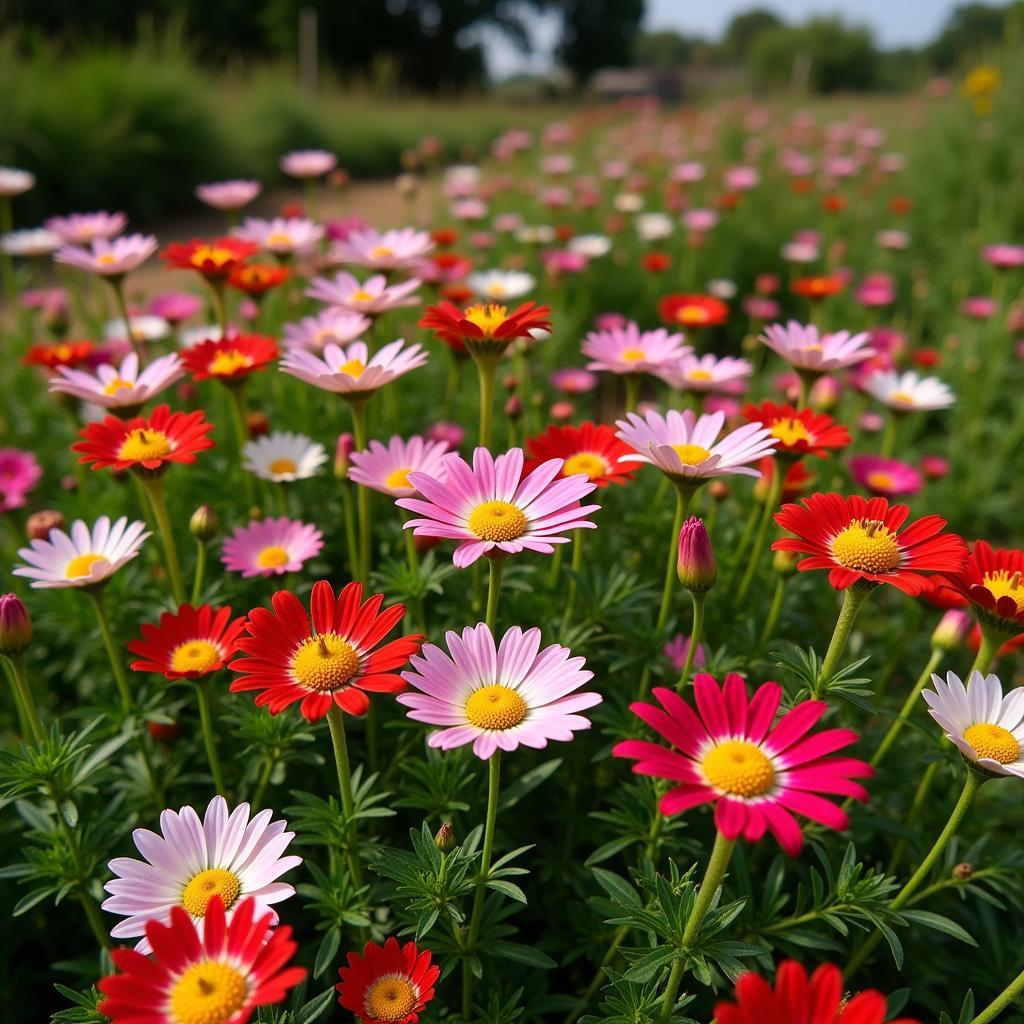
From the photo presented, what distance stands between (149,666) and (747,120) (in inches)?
409

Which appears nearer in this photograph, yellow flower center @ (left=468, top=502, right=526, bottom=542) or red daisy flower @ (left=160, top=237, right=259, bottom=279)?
yellow flower center @ (left=468, top=502, right=526, bottom=542)

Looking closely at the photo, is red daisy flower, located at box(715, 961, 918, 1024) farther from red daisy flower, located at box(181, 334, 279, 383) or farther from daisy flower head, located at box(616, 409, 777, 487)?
red daisy flower, located at box(181, 334, 279, 383)

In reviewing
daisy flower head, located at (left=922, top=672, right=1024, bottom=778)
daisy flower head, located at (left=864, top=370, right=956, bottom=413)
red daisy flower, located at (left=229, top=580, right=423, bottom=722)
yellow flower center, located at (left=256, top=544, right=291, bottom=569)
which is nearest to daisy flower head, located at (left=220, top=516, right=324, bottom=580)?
yellow flower center, located at (left=256, top=544, right=291, bottom=569)

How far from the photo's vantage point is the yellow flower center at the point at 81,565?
1.62m

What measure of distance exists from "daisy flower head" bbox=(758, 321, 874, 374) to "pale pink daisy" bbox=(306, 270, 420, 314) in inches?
33.3

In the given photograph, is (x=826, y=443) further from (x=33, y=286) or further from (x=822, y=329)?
(x=33, y=286)

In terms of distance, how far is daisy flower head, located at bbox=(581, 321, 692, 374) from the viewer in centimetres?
190

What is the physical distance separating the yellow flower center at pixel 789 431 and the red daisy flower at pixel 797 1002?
1.01 meters

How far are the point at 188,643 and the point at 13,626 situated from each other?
0.95 ft

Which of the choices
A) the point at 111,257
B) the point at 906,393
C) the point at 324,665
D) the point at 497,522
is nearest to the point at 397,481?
the point at 497,522

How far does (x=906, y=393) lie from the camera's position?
2.60 metres

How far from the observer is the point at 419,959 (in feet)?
4.09

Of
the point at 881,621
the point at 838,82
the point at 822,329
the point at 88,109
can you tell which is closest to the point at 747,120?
the point at 822,329

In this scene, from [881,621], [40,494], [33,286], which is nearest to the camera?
[881,621]
